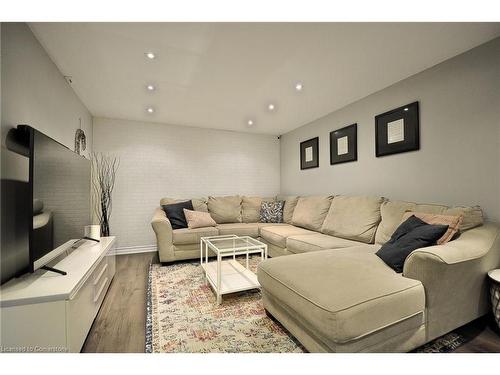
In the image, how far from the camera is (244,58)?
6.66 feet

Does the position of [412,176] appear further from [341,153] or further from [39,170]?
[39,170]

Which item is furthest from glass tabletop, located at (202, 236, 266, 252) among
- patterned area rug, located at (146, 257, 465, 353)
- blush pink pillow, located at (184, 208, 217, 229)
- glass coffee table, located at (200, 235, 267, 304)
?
blush pink pillow, located at (184, 208, 217, 229)

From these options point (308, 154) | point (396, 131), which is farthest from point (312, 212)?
point (396, 131)

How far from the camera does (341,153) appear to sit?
332 centimetres

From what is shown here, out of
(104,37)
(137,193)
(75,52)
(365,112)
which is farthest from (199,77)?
(137,193)

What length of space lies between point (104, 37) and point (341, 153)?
3.01 metres

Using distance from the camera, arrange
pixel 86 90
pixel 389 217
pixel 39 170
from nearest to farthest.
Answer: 1. pixel 39 170
2. pixel 389 217
3. pixel 86 90

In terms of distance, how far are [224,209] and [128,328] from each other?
2.48m

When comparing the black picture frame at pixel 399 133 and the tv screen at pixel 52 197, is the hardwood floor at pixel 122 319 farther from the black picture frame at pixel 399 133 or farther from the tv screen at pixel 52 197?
the black picture frame at pixel 399 133

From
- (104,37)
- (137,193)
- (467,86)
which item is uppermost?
(104,37)

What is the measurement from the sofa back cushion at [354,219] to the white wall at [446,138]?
0.35m

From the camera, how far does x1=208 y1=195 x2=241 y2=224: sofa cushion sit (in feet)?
13.0

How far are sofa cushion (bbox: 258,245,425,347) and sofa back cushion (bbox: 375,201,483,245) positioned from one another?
27.9 inches

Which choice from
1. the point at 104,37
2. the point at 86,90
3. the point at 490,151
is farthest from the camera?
the point at 86,90
